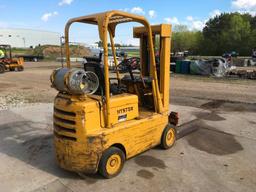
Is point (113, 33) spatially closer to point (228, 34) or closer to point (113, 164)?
point (113, 164)

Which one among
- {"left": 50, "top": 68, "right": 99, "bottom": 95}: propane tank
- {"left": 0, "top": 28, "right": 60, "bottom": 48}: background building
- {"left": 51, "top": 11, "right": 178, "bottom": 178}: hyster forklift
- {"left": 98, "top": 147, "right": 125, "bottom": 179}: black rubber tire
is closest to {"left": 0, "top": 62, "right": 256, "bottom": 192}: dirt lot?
{"left": 98, "top": 147, "right": 125, "bottom": 179}: black rubber tire

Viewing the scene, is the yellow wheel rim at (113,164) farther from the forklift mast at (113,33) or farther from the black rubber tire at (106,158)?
the forklift mast at (113,33)

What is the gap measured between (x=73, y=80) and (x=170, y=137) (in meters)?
2.67

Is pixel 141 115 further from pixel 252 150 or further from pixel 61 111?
pixel 252 150

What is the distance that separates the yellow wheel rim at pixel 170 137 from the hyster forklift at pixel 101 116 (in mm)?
314

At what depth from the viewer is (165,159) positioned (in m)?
5.24

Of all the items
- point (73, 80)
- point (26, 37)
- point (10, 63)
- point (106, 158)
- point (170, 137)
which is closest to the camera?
point (73, 80)

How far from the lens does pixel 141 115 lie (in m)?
5.17

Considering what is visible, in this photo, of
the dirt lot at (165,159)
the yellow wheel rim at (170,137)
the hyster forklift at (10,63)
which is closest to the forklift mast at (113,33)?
the yellow wheel rim at (170,137)

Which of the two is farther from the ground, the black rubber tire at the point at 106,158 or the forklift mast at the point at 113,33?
the forklift mast at the point at 113,33

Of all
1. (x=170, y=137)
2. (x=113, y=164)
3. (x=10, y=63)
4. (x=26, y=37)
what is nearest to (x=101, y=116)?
(x=113, y=164)

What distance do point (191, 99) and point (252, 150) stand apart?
5790 millimetres

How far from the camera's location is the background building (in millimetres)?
89875

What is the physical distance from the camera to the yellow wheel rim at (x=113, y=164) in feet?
14.5
